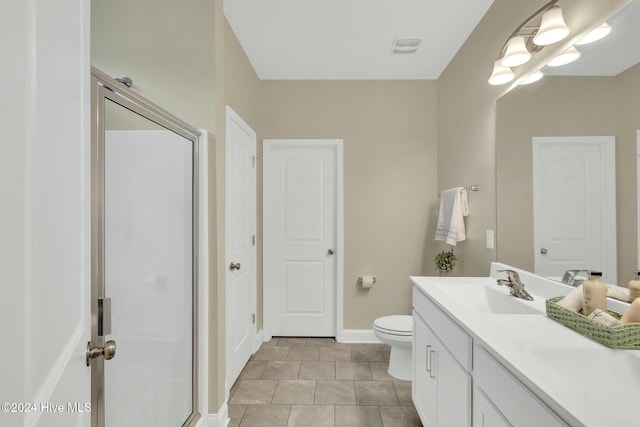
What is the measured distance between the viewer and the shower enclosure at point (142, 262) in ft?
3.65

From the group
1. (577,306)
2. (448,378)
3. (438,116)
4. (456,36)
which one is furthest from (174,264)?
(438,116)

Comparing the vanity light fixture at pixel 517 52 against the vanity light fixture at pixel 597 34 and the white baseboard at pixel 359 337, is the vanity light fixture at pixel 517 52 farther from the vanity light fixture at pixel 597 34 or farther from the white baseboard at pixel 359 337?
the white baseboard at pixel 359 337

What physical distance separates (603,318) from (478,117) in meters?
1.61

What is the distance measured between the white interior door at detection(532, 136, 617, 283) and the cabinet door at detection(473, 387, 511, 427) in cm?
73

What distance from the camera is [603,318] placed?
1.10 m

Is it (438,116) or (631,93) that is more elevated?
(438,116)

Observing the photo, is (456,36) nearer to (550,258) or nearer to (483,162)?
(483,162)

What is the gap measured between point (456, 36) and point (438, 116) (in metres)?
0.82

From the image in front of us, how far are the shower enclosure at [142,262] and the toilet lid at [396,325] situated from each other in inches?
54.2

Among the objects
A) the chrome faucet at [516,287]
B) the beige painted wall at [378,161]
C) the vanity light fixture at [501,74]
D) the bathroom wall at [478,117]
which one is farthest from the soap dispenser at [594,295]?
the beige painted wall at [378,161]

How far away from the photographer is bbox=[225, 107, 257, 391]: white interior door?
2.32 m
